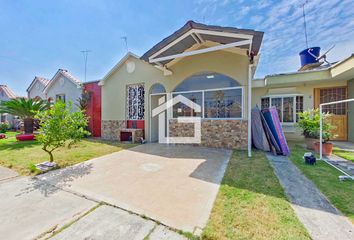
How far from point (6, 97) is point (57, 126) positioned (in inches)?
1000

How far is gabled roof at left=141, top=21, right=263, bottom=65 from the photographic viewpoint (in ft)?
20.6

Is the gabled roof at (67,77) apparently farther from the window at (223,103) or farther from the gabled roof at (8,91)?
the window at (223,103)

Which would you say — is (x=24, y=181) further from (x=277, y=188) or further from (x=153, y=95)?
(x=153, y=95)

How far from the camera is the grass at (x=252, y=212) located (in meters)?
2.42

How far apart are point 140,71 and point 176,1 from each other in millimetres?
4789

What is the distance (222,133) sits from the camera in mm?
8648

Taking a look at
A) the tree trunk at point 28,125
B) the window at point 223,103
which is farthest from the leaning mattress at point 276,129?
the tree trunk at point 28,125

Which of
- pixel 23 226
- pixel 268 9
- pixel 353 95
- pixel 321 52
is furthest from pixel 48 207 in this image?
pixel 321 52

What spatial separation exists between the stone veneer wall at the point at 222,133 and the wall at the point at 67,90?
11.5 m

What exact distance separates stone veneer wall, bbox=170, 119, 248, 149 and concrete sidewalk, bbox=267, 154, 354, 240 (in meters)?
3.46

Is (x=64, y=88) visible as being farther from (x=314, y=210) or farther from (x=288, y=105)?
(x=288, y=105)

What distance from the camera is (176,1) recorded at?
9453 mm

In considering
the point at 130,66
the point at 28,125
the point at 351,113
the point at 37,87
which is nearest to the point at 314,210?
the point at 351,113

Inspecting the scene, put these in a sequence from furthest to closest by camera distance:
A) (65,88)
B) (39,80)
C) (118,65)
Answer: (39,80), (65,88), (118,65)
